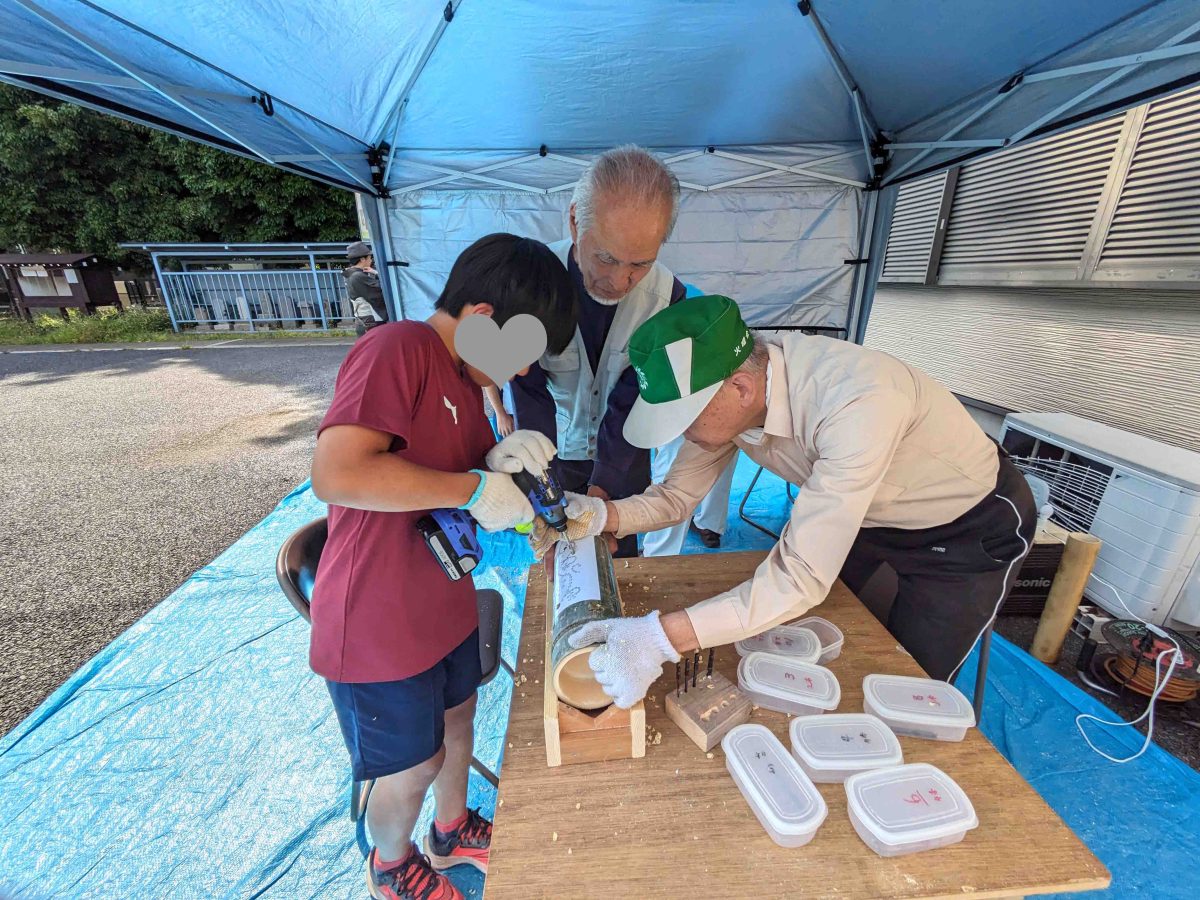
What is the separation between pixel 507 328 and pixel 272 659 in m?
2.39

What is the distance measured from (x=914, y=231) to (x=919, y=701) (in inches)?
232

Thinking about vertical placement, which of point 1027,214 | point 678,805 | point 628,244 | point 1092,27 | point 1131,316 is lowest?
point 678,805

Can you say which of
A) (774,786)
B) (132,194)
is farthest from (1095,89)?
(132,194)

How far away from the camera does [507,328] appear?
3.86ft

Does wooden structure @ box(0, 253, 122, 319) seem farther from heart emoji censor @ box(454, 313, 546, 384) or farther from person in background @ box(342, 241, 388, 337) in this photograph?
heart emoji censor @ box(454, 313, 546, 384)

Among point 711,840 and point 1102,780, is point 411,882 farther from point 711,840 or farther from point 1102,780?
point 1102,780

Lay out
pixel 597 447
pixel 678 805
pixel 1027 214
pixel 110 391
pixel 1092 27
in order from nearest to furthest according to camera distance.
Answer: pixel 678 805 → pixel 1092 27 → pixel 597 447 → pixel 1027 214 → pixel 110 391

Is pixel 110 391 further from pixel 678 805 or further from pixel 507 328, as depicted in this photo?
pixel 678 805

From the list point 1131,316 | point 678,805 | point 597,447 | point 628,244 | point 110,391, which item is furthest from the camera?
point 110,391

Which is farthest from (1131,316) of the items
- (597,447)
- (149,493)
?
(149,493)

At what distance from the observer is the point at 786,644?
1.32m

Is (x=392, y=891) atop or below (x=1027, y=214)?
below

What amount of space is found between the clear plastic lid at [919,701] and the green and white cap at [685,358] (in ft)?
2.43

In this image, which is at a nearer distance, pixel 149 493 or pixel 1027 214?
pixel 1027 214
